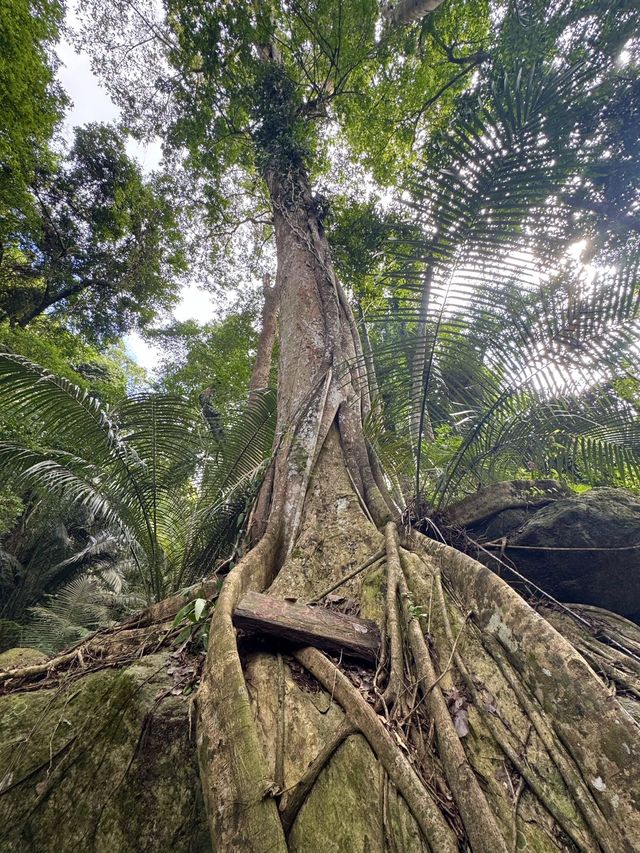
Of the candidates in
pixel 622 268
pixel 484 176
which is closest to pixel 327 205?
pixel 484 176

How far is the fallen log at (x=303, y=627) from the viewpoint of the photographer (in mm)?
1638

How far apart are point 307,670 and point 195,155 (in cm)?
888

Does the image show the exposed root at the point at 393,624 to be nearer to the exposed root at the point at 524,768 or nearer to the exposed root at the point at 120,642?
the exposed root at the point at 524,768

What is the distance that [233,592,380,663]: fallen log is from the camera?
164cm

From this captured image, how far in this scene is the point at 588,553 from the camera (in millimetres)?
2307

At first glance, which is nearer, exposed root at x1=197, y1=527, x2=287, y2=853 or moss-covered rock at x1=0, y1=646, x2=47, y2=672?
exposed root at x1=197, y1=527, x2=287, y2=853

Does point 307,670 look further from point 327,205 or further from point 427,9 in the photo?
point 427,9

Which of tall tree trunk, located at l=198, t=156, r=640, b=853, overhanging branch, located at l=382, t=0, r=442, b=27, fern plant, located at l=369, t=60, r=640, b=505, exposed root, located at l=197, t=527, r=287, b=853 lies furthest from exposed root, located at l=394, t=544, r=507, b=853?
overhanging branch, located at l=382, t=0, r=442, b=27

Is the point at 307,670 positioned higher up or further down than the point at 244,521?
further down

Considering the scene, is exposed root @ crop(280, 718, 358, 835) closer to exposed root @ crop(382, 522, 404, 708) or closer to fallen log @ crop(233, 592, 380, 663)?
exposed root @ crop(382, 522, 404, 708)

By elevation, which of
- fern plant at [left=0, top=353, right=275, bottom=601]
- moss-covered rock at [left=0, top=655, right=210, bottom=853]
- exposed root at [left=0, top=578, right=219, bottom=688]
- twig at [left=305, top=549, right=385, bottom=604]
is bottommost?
moss-covered rock at [left=0, top=655, right=210, bottom=853]

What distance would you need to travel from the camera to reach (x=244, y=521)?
3.20 metres

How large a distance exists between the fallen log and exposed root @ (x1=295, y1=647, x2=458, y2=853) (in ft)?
0.25

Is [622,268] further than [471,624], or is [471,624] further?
[622,268]
